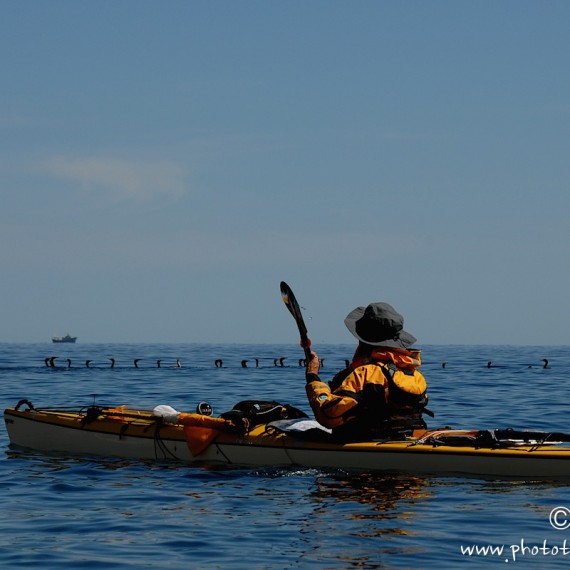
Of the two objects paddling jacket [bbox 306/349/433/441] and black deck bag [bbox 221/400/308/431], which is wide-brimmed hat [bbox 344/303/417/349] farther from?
black deck bag [bbox 221/400/308/431]

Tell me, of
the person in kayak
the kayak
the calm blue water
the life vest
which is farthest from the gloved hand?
the calm blue water

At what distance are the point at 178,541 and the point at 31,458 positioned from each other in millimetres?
5751

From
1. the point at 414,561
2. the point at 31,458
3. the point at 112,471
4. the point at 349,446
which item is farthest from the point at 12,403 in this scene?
the point at 414,561

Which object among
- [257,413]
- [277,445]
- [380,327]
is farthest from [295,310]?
[380,327]

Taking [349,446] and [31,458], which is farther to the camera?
[31,458]

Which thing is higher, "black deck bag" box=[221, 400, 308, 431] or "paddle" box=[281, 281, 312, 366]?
"paddle" box=[281, 281, 312, 366]

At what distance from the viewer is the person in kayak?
11609 millimetres

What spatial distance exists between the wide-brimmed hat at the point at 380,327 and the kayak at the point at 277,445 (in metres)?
1.22

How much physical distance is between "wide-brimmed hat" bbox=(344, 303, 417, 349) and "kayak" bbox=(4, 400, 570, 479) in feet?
4.01

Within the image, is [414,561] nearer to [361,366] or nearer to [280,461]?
[361,366]

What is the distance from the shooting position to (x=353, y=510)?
1017 centimetres

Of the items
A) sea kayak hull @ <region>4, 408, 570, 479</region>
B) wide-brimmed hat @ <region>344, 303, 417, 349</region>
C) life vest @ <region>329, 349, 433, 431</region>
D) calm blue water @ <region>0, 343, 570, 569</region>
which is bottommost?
calm blue water @ <region>0, 343, 570, 569</region>

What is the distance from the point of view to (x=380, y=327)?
1167 cm

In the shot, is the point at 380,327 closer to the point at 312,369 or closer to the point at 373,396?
the point at 373,396
